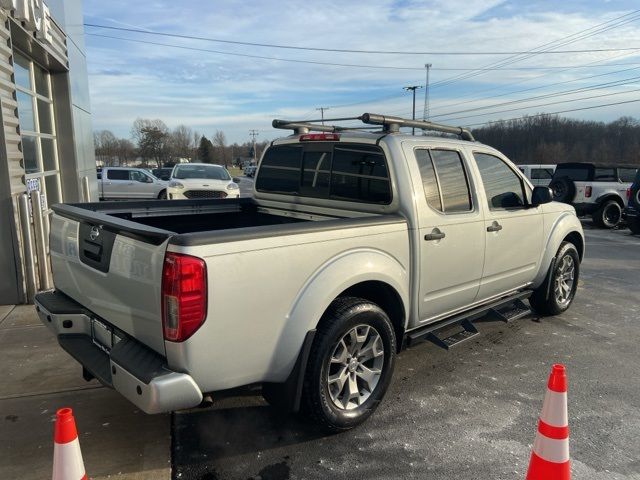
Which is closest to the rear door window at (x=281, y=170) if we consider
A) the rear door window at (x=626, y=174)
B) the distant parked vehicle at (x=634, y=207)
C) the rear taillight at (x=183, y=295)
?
the rear taillight at (x=183, y=295)

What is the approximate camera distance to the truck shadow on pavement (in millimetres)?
2838

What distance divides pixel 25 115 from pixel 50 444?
5587mm

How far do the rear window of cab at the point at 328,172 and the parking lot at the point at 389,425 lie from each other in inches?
62.8

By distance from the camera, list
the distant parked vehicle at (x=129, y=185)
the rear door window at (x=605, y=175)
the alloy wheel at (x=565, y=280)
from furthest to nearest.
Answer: the distant parked vehicle at (x=129, y=185) < the rear door window at (x=605, y=175) < the alloy wheel at (x=565, y=280)

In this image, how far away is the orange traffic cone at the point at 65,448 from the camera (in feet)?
5.93

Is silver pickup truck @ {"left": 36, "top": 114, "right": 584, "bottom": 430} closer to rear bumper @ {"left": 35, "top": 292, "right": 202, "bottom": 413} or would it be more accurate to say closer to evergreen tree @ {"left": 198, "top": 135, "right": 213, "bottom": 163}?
rear bumper @ {"left": 35, "top": 292, "right": 202, "bottom": 413}

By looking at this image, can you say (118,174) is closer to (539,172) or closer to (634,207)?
(539,172)

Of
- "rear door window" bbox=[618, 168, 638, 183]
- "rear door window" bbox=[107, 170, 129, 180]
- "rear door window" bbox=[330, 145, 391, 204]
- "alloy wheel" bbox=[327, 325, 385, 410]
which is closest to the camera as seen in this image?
"alloy wheel" bbox=[327, 325, 385, 410]

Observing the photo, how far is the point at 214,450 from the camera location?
3035 mm

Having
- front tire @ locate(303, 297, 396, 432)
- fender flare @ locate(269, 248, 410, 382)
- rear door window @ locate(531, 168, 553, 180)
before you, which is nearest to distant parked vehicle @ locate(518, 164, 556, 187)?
rear door window @ locate(531, 168, 553, 180)

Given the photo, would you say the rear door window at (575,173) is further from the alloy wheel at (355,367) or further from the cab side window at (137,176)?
the cab side window at (137,176)

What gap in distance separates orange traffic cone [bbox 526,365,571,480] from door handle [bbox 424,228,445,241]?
1.47 m

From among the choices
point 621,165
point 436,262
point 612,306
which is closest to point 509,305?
point 436,262

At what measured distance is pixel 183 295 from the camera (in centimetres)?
234
